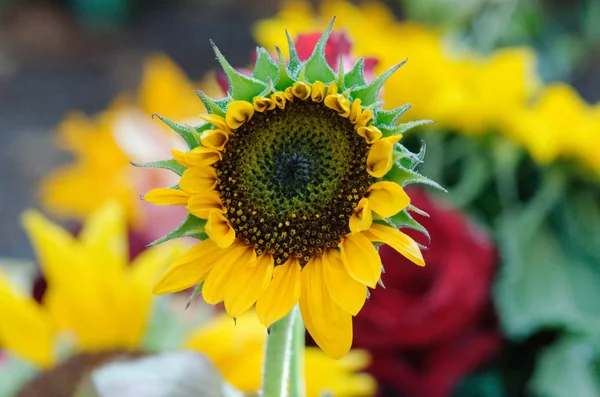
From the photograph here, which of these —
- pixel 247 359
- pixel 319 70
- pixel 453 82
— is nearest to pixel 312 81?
pixel 319 70

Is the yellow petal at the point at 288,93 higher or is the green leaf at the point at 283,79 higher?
the green leaf at the point at 283,79

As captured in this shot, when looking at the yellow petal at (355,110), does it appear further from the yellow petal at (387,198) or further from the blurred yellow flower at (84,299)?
the blurred yellow flower at (84,299)

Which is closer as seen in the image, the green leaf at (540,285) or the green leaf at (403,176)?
the green leaf at (403,176)

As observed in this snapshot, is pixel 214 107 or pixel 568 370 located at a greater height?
pixel 214 107

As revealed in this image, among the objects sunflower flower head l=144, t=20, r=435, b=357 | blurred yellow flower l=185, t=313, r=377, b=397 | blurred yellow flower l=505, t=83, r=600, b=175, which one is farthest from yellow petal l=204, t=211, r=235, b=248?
blurred yellow flower l=505, t=83, r=600, b=175

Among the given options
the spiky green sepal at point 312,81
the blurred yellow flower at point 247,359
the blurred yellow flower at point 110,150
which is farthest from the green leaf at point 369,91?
the blurred yellow flower at point 110,150

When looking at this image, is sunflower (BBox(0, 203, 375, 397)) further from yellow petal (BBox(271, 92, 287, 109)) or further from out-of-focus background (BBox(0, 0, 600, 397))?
yellow petal (BBox(271, 92, 287, 109))

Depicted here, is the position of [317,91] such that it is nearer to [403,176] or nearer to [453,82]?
[403,176]
